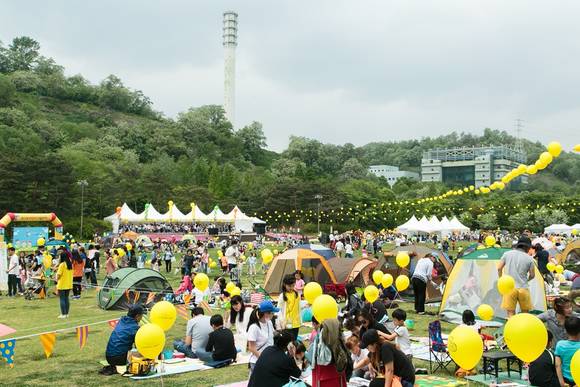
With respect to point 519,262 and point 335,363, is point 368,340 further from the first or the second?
point 519,262

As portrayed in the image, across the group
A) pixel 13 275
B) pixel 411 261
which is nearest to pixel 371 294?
pixel 411 261

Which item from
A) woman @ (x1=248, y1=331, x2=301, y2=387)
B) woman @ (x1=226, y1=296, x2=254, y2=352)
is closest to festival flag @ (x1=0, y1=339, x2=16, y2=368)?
woman @ (x1=226, y1=296, x2=254, y2=352)

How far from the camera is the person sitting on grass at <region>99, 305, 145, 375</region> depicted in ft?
27.1

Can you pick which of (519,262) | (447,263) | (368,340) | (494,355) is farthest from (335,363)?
(447,263)

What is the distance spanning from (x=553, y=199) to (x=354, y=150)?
53084 mm

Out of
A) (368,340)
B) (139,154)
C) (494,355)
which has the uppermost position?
(139,154)

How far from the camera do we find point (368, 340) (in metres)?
5.65

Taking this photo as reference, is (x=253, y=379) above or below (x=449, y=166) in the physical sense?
below

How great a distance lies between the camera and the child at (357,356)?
6.99 metres

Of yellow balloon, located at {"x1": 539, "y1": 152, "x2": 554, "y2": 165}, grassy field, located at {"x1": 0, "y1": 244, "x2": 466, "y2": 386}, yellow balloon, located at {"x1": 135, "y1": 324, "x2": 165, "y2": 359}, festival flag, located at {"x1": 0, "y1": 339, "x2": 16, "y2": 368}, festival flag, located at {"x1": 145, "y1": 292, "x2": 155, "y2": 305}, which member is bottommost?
grassy field, located at {"x1": 0, "y1": 244, "x2": 466, "y2": 386}

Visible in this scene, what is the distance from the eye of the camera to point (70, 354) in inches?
367

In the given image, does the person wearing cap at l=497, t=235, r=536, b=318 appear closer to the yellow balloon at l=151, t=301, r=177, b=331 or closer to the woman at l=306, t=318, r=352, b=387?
the woman at l=306, t=318, r=352, b=387

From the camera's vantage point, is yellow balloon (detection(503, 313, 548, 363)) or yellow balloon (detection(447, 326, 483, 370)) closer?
yellow balloon (detection(503, 313, 548, 363))

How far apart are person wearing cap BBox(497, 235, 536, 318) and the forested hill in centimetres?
4302
